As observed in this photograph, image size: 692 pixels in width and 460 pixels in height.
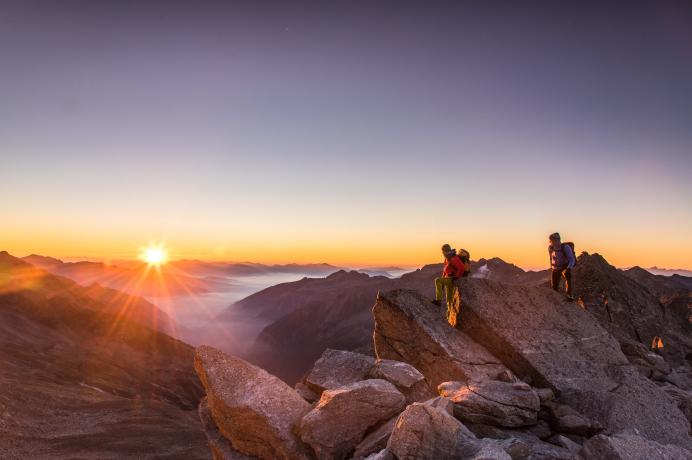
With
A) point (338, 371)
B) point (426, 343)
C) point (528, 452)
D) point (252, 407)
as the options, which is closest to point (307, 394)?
point (338, 371)

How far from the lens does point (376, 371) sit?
12.4m

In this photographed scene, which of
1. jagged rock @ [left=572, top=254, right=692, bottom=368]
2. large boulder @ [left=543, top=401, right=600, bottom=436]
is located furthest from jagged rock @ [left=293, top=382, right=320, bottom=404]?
jagged rock @ [left=572, top=254, right=692, bottom=368]

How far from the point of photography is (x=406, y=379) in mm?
11820

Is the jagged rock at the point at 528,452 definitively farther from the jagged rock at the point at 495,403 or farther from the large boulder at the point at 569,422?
the large boulder at the point at 569,422

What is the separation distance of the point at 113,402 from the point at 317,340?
418 feet

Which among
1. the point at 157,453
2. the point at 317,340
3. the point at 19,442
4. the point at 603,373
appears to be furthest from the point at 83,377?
the point at 317,340

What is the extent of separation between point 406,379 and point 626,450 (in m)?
5.62

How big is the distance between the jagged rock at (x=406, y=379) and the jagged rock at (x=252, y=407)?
234cm

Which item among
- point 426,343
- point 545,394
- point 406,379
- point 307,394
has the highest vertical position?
point 426,343

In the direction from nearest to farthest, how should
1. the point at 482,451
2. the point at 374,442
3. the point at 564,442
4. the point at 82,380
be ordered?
1. the point at 482,451
2. the point at 564,442
3. the point at 374,442
4. the point at 82,380

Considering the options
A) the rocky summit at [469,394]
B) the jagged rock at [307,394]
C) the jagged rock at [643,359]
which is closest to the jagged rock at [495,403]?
the rocky summit at [469,394]

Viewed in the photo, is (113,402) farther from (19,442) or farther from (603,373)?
(603,373)

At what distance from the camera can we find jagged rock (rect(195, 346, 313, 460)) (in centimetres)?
1079

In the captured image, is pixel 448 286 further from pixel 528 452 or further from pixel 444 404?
pixel 528 452
